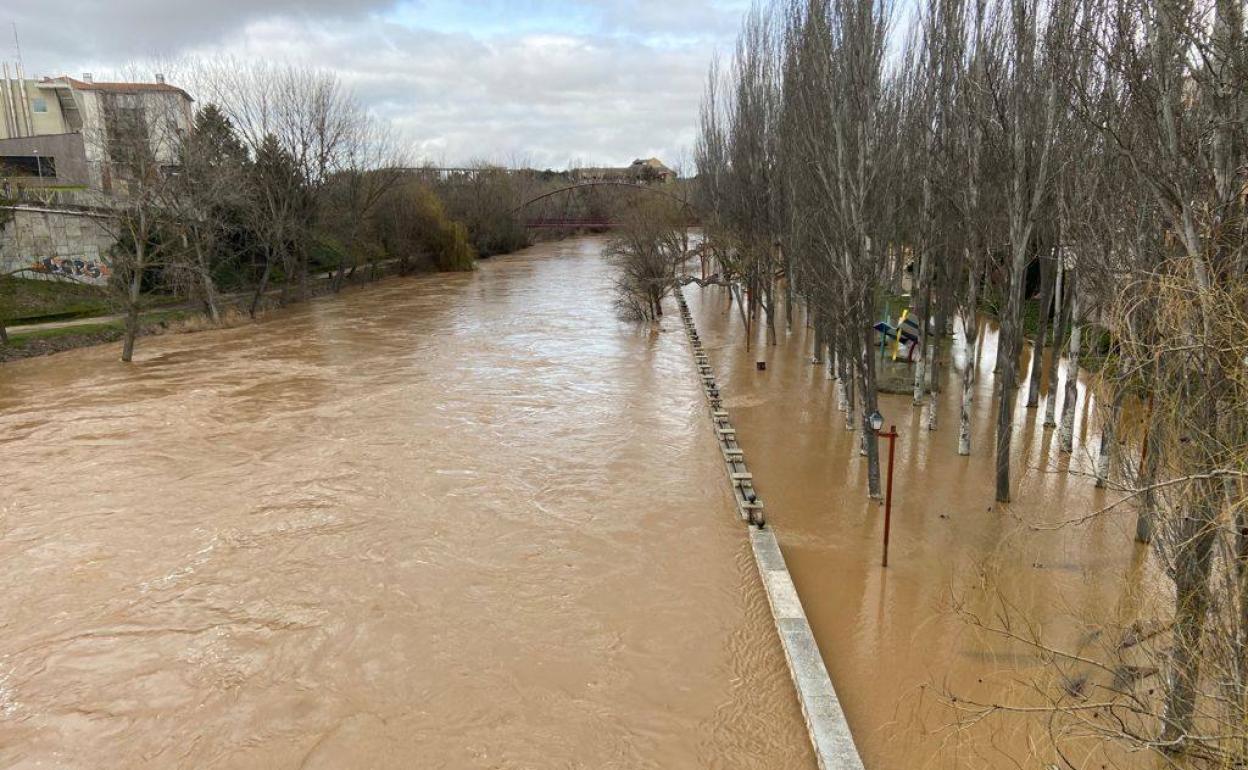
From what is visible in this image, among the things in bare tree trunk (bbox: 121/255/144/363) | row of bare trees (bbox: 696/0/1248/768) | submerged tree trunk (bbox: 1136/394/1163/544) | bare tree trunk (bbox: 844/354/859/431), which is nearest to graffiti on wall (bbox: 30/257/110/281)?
bare tree trunk (bbox: 121/255/144/363)

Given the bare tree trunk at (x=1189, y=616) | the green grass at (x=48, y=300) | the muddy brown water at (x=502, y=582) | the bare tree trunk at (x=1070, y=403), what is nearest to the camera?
the bare tree trunk at (x=1189, y=616)

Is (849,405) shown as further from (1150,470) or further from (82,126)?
(82,126)

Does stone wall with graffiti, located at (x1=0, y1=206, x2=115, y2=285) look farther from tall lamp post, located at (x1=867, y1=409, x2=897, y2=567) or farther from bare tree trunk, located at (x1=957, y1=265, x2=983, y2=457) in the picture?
bare tree trunk, located at (x1=957, y1=265, x2=983, y2=457)

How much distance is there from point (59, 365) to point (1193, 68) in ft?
77.7

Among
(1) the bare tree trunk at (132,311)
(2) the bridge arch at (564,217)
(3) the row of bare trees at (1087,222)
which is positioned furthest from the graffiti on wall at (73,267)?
(2) the bridge arch at (564,217)

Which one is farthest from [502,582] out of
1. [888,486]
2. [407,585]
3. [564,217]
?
[564,217]

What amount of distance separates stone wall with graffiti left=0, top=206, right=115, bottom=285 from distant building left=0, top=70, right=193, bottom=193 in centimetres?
131

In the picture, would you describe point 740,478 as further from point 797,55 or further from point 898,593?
point 797,55

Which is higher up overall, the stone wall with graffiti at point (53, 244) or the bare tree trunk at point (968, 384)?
the stone wall with graffiti at point (53, 244)

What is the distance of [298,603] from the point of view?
26.5ft

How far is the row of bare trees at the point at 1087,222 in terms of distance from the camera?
3.83m

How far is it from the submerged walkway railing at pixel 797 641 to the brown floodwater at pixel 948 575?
0.78 ft

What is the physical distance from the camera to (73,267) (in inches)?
1049

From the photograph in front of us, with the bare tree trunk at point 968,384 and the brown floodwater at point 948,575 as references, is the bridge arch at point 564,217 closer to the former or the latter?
the bare tree trunk at point 968,384
